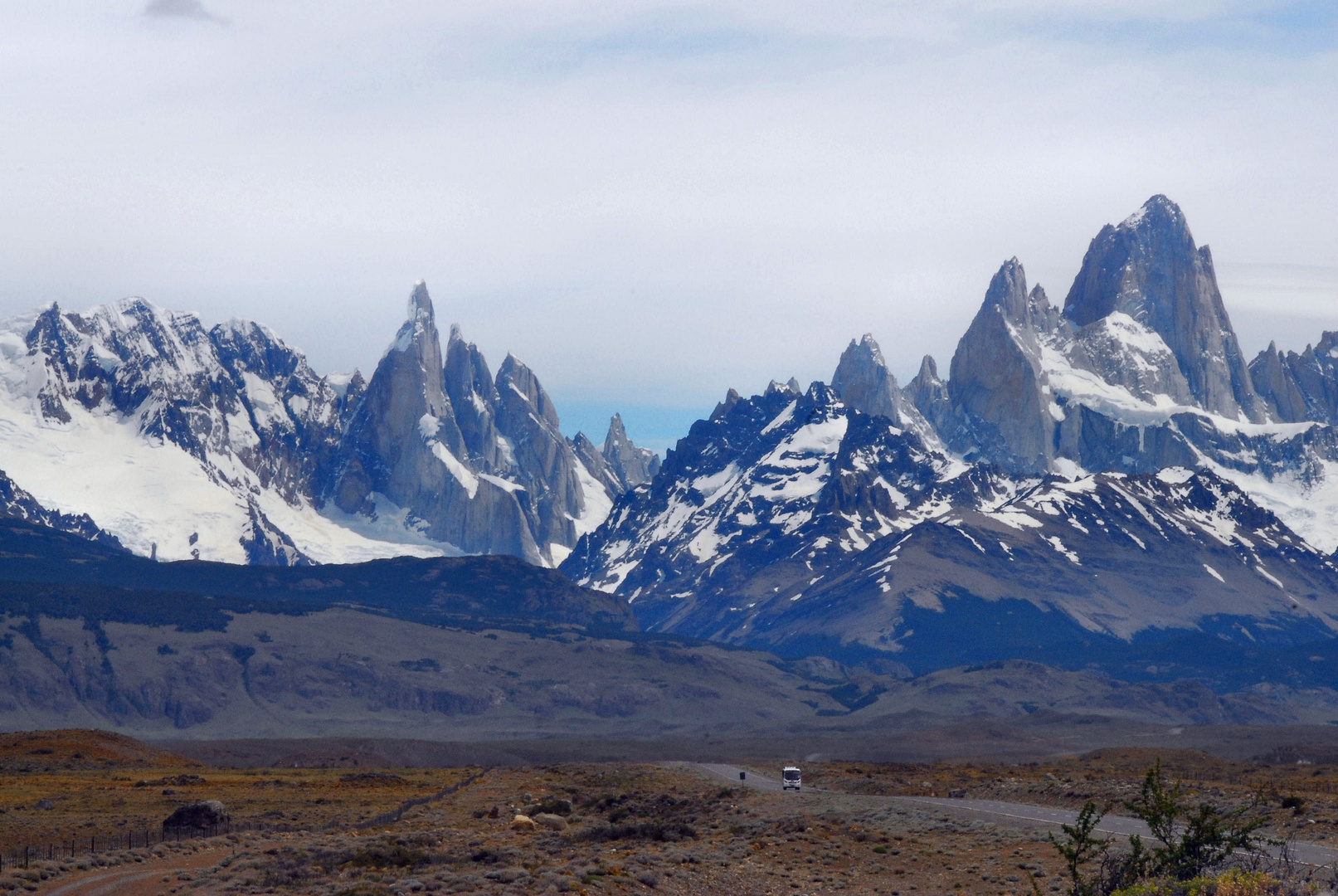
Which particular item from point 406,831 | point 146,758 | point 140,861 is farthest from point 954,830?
point 146,758

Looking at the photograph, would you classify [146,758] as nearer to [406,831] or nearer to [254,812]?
[254,812]

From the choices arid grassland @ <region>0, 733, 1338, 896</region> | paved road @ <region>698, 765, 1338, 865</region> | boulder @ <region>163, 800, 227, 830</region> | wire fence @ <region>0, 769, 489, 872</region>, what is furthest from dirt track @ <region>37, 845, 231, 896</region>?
paved road @ <region>698, 765, 1338, 865</region>

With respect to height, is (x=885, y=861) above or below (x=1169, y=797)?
below

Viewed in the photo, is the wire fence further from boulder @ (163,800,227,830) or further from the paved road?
the paved road

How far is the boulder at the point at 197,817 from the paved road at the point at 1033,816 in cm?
3918

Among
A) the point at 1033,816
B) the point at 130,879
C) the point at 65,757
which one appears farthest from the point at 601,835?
the point at 65,757

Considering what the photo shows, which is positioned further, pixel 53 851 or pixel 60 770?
pixel 60 770

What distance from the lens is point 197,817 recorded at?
3912 inches

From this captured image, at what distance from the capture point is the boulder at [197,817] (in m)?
98.8

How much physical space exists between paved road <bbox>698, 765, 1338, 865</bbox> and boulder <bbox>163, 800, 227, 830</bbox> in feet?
→ 129

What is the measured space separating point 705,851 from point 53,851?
36.7m

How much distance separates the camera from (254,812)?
11238 cm

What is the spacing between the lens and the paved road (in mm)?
64125

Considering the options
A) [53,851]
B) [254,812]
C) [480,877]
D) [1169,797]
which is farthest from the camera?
[254,812]
